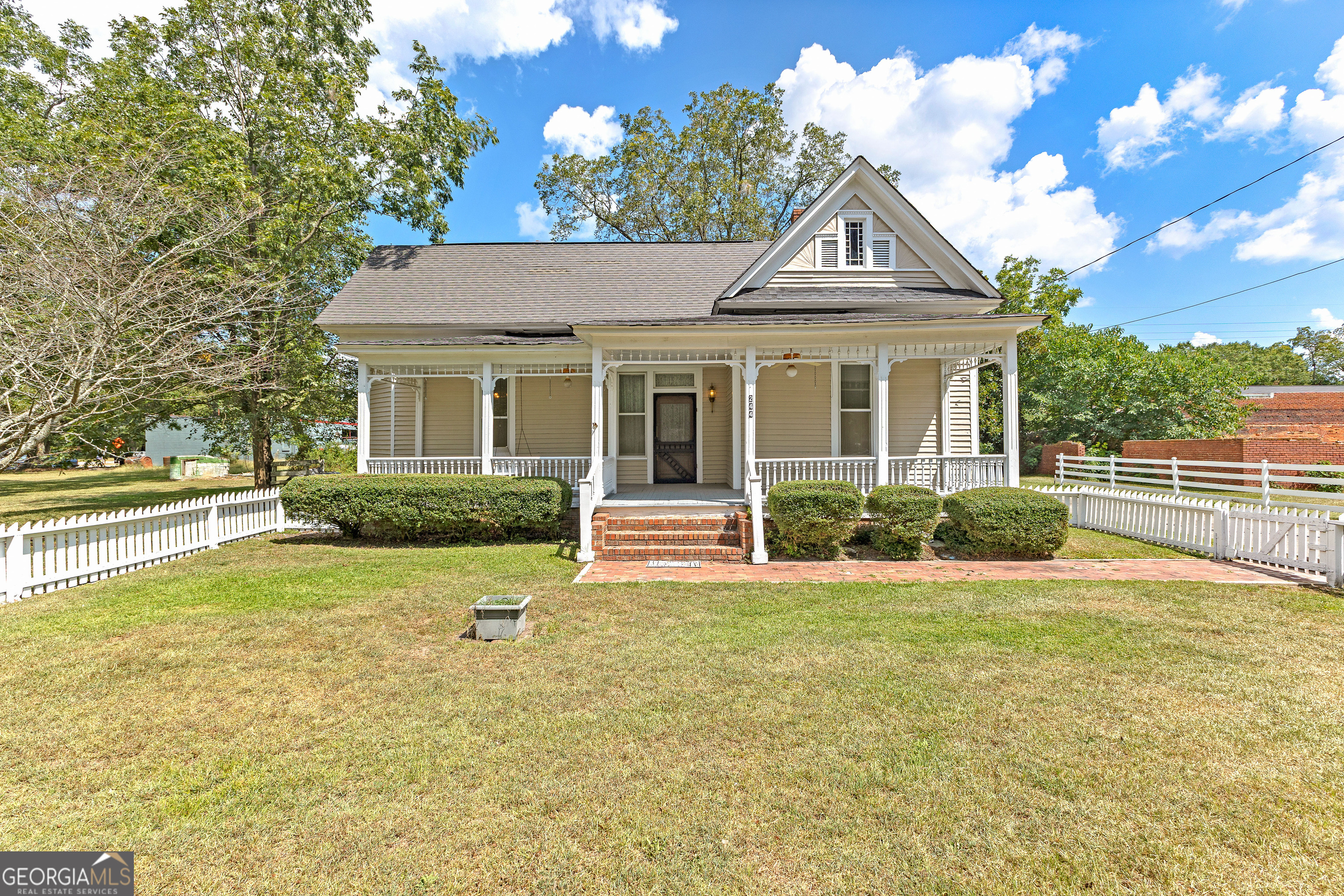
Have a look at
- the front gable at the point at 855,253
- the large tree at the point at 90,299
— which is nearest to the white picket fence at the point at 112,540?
the large tree at the point at 90,299

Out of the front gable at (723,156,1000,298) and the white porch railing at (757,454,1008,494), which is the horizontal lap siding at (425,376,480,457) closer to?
Answer: the front gable at (723,156,1000,298)

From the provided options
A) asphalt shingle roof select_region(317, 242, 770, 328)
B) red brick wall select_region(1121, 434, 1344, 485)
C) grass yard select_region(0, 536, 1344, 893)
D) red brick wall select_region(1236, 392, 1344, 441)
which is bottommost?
grass yard select_region(0, 536, 1344, 893)

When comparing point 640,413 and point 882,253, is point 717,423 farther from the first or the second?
point 882,253

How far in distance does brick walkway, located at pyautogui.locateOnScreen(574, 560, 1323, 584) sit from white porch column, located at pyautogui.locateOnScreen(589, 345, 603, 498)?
1751mm

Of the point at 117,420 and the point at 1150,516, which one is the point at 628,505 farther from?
the point at 117,420

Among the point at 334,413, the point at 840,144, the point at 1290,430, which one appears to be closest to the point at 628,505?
the point at 334,413

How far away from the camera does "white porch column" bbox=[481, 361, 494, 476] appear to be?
11.6 meters

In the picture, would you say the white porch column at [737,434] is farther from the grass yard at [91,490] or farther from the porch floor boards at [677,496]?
the grass yard at [91,490]

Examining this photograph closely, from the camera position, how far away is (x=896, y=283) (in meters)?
12.6

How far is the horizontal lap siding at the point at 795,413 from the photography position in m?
12.6

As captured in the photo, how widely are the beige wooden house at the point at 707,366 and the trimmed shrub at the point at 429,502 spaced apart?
1.19 metres

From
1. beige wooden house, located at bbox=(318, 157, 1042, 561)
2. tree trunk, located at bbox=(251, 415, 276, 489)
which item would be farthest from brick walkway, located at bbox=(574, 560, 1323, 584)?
tree trunk, located at bbox=(251, 415, 276, 489)

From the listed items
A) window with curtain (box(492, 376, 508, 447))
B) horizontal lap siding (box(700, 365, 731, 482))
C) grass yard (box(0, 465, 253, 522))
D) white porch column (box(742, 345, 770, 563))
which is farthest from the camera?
grass yard (box(0, 465, 253, 522))

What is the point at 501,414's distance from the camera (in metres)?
13.5
